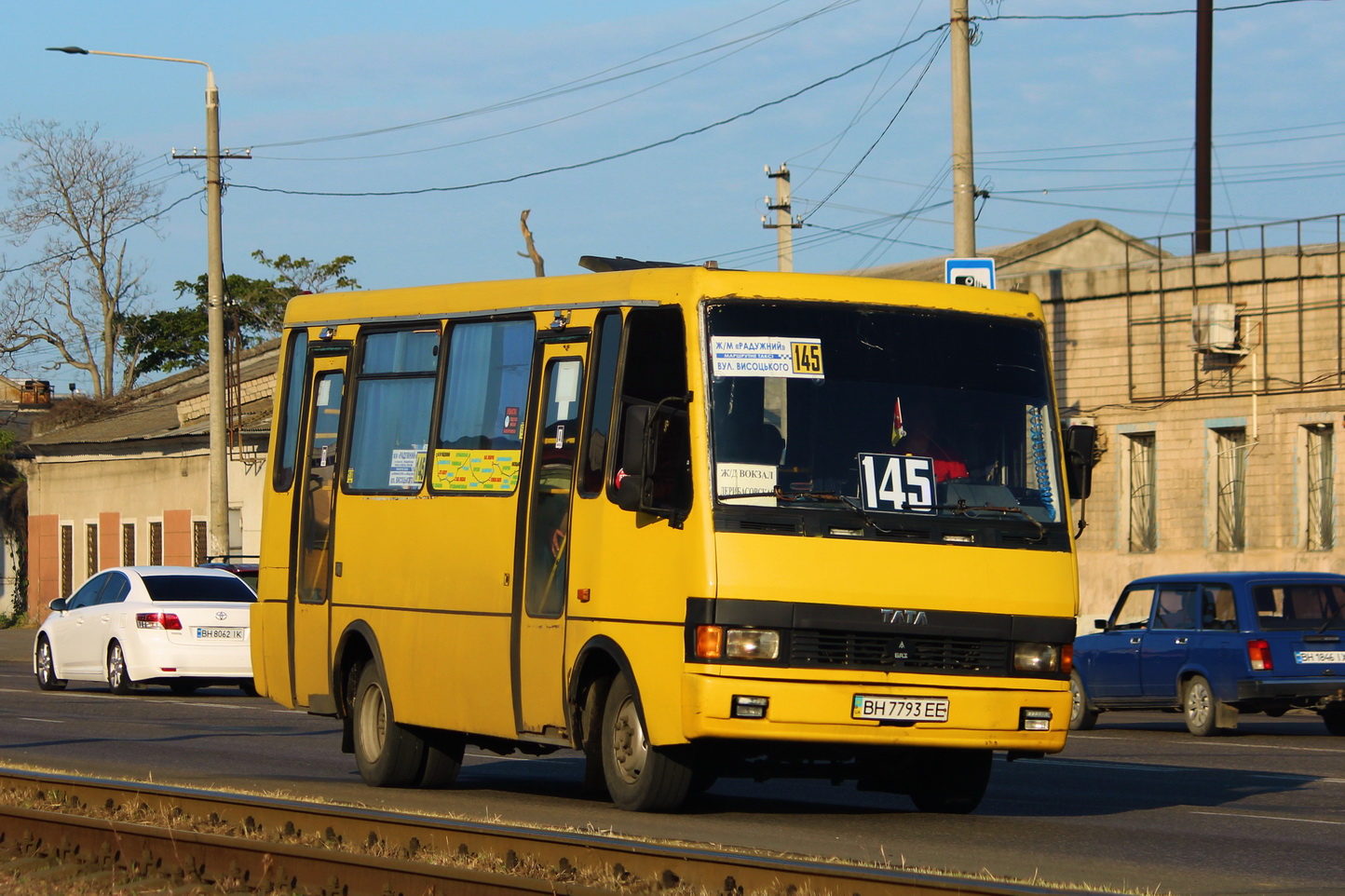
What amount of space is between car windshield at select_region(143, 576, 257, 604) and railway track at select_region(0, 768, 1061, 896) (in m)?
13.4

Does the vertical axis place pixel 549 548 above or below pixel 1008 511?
below

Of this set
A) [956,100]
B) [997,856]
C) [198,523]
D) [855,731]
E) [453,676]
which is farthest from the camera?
[198,523]

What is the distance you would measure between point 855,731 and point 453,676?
3.10 m

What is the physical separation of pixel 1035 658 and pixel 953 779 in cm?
150

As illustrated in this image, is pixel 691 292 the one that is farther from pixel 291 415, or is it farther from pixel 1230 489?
pixel 1230 489

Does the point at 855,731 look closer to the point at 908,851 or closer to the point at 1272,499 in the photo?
the point at 908,851

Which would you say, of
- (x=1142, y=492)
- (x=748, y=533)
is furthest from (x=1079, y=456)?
(x=1142, y=492)

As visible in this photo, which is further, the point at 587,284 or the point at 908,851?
the point at 587,284

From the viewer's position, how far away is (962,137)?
23891 millimetres

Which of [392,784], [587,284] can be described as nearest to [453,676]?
[392,784]

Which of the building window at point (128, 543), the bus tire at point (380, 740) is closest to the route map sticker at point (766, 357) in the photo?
the bus tire at point (380, 740)

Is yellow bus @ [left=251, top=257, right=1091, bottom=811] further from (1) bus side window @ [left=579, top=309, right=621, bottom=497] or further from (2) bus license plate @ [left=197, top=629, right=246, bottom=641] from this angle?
(2) bus license plate @ [left=197, top=629, right=246, bottom=641]

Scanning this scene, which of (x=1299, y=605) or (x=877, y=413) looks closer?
(x=877, y=413)

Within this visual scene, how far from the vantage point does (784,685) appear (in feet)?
34.8
